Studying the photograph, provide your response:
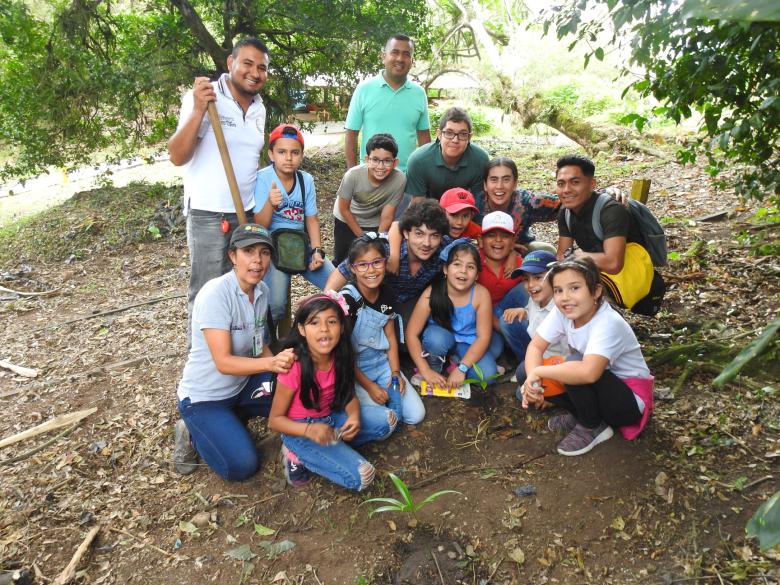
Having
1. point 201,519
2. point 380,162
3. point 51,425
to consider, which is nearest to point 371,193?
point 380,162

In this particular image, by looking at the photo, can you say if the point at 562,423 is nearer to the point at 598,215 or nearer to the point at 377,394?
the point at 377,394

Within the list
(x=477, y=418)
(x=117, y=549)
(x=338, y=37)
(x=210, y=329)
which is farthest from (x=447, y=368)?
(x=338, y=37)

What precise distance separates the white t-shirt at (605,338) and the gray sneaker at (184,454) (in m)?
2.07

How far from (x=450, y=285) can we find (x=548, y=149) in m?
8.76

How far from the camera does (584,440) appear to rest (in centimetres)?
276

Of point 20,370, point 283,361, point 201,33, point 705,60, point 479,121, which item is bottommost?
point 479,121

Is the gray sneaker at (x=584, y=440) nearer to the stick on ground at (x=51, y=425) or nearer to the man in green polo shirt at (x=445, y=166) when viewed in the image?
the man in green polo shirt at (x=445, y=166)

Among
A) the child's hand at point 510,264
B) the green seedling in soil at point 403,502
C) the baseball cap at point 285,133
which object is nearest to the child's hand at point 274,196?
the baseball cap at point 285,133

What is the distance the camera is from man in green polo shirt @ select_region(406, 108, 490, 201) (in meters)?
3.82

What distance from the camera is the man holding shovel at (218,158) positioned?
323cm

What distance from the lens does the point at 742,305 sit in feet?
12.7

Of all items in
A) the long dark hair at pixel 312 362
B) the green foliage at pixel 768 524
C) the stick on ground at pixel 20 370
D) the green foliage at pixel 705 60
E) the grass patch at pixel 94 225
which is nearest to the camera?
the green foliage at pixel 768 524

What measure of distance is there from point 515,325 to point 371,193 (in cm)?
143

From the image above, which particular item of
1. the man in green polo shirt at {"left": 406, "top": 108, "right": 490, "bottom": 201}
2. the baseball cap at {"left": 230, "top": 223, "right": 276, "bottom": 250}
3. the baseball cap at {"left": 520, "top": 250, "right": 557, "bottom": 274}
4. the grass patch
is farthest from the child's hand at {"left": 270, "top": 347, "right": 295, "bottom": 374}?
the grass patch
